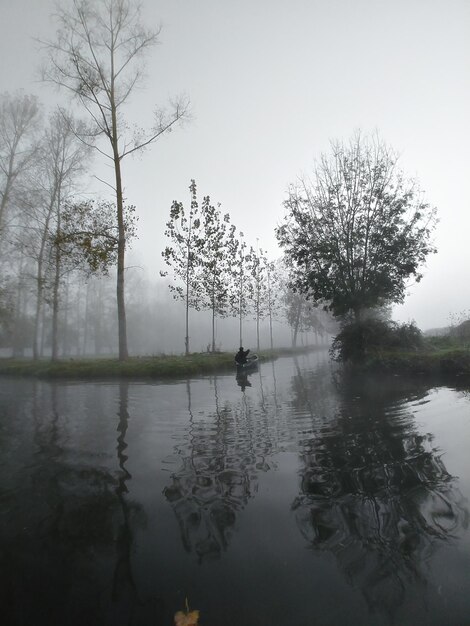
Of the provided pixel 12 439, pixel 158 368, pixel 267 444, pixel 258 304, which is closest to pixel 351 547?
pixel 267 444

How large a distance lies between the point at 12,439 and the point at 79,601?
4.86 meters

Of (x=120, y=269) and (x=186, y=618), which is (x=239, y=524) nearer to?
(x=186, y=618)

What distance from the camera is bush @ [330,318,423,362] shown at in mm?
16031

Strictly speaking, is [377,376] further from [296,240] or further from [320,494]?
[320,494]

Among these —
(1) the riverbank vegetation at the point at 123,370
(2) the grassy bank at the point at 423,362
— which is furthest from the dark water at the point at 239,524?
(1) the riverbank vegetation at the point at 123,370

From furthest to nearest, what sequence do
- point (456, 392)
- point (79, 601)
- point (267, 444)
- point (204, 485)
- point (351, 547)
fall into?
point (456, 392) → point (267, 444) → point (204, 485) → point (351, 547) → point (79, 601)

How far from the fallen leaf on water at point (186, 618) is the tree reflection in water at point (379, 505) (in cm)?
117

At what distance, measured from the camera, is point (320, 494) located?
3.58 meters

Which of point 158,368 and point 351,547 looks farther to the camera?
point 158,368

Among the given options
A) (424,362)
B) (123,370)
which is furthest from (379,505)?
(123,370)

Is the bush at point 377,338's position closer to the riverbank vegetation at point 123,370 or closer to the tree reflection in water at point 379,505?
the riverbank vegetation at point 123,370

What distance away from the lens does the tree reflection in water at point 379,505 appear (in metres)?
2.42

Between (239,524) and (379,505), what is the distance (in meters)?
1.50

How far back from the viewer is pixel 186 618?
207 cm
